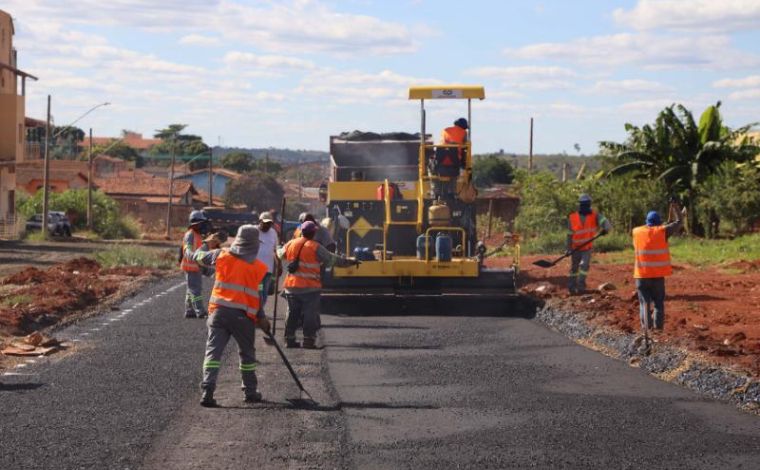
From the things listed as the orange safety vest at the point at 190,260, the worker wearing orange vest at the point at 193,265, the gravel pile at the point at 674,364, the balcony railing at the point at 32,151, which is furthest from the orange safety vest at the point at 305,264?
the balcony railing at the point at 32,151

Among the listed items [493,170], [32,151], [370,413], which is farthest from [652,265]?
[493,170]

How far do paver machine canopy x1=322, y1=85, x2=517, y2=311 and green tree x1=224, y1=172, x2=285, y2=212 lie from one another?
221 ft

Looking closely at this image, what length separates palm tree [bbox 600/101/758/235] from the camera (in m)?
40.3

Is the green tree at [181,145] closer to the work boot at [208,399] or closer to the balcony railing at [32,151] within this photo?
the balcony railing at [32,151]

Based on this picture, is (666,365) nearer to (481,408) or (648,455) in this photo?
(481,408)

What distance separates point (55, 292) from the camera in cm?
2239

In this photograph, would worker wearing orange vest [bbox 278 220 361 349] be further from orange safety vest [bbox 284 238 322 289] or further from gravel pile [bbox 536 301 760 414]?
gravel pile [bbox 536 301 760 414]

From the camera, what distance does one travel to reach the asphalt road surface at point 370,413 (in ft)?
29.8

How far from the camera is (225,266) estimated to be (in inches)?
448

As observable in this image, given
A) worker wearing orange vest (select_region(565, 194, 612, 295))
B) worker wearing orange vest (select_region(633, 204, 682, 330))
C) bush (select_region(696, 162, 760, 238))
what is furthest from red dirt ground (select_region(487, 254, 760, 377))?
bush (select_region(696, 162, 760, 238))

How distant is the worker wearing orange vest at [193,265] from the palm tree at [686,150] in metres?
24.7

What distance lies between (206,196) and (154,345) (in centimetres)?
8087

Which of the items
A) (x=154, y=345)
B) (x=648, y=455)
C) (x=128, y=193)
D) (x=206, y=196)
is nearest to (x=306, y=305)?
(x=154, y=345)

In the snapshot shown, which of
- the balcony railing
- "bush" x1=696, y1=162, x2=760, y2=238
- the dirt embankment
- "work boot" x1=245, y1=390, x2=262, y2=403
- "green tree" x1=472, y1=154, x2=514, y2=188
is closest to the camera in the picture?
"work boot" x1=245, y1=390, x2=262, y2=403
